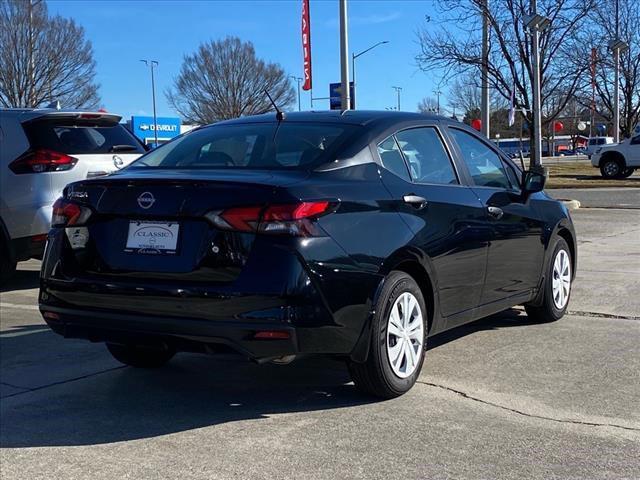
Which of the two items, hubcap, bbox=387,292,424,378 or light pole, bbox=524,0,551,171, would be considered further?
light pole, bbox=524,0,551,171

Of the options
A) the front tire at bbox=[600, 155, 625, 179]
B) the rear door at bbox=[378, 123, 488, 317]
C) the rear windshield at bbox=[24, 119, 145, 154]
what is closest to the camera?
the rear door at bbox=[378, 123, 488, 317]

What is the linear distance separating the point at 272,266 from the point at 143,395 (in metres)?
1.53

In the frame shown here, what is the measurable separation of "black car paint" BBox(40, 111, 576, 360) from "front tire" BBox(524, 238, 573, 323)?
5.03ft

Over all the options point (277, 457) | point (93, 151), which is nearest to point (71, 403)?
point (277, 457)

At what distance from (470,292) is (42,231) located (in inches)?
196

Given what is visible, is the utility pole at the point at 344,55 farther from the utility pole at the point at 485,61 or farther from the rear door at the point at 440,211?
the rear door at the point at 440,211

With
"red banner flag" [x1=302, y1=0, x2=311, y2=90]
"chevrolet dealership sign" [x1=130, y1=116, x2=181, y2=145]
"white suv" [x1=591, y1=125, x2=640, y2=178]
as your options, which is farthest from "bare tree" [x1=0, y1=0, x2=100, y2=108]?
"chevrolet dealership sign" [x1=130, y1=116, x2=181, y2=145]

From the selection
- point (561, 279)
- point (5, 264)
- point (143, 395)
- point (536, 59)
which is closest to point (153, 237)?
point (143, 395)

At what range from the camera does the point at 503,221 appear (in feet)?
17.6

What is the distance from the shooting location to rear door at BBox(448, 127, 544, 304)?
5234 mm

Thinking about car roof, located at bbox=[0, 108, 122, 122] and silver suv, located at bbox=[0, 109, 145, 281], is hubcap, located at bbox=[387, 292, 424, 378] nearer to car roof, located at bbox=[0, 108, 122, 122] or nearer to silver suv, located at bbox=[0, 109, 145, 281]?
silver suv, located at bbox=[0, 109, 145, 281]

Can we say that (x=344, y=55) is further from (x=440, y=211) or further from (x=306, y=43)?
(x=440, y=211)

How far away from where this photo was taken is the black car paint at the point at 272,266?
3686 millimetres

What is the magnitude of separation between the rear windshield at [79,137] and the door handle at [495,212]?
16.1 ft
